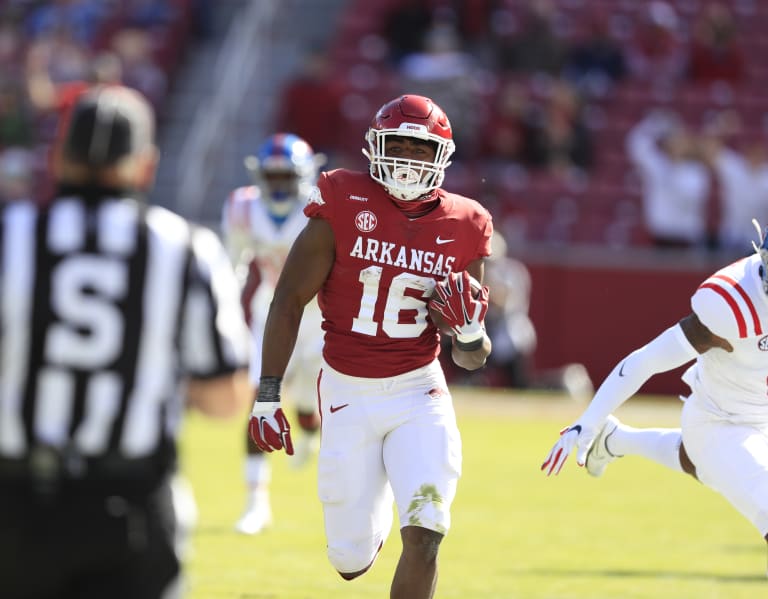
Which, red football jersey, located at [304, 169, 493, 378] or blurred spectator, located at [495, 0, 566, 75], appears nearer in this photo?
red football jersey, located at [304, 169, 493, 378]

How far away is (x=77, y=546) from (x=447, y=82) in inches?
484

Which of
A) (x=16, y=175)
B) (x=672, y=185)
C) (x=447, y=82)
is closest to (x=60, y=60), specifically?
(x=16, y=175)

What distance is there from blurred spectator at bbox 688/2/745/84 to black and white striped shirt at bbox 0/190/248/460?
44.3 feet

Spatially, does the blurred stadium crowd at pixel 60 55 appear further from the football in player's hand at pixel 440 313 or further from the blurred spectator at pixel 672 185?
→ the football in player's hand at pixel 440 313

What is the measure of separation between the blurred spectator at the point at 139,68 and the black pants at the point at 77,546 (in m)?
14.1

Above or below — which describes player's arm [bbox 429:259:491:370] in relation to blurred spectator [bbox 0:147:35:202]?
above

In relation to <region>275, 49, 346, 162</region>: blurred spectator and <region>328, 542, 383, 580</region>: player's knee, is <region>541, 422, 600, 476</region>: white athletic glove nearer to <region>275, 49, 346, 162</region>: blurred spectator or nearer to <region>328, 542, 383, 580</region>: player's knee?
<region>328, 542, 383, 580</region>: player's knee

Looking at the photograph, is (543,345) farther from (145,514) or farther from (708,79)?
(145,514)

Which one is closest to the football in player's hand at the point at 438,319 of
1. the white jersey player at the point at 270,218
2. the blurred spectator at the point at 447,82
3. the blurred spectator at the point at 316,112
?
the white jersey player at the point at 270,218

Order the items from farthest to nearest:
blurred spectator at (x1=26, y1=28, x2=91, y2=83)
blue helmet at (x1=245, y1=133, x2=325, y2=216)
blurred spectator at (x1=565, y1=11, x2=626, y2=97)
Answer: blurred spectator at (x1=26, y1=28, x2=91, y2=83) < blurred spectator at (x1=565, y1=11, x2=626, y2=97) < blue helmet at (x1=245, y1=133, x2=325, y2=216)

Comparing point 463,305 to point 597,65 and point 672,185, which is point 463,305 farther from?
point 597,65

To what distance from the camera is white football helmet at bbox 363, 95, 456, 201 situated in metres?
5.12

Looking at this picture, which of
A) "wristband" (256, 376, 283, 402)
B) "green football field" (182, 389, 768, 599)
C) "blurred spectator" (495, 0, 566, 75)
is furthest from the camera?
"blurred spectator" (495, 0, 566, 75)

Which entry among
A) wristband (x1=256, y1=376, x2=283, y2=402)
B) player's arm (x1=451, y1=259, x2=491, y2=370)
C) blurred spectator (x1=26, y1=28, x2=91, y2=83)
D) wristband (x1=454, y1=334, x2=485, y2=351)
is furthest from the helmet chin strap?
blurred spectator (x1=26, y1=28, x2=91, y2=83)
